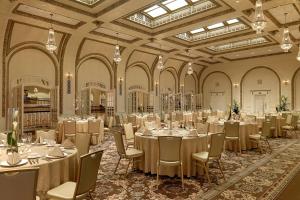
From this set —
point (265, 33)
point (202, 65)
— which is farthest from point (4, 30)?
point (202, 65)

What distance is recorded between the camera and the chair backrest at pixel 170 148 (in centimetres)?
425

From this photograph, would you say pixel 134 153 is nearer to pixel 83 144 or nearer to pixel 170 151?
pixel 170 151

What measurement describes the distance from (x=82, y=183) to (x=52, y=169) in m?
0.49

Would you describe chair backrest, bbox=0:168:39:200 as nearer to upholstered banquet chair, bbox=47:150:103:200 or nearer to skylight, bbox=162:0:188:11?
upholstered banquet chair, bbox=47:150:103:200

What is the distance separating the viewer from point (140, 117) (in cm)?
1118

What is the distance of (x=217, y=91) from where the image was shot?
19.5m

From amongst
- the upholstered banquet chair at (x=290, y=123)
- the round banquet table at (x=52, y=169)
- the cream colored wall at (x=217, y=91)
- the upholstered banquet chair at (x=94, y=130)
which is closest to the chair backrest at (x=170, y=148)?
the round banquet table at (x=52, y=169)

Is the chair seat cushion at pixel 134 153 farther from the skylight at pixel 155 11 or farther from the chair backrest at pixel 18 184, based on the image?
the skylight at pixel 155 11

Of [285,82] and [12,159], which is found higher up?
[285,82]

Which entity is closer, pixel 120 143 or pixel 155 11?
pixel 120 143

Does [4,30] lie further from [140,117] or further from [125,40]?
[140,117]

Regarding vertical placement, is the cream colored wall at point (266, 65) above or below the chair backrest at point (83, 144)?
above

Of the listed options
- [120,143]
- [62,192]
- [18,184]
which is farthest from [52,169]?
[120,143]

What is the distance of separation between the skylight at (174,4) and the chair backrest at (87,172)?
7356mm
